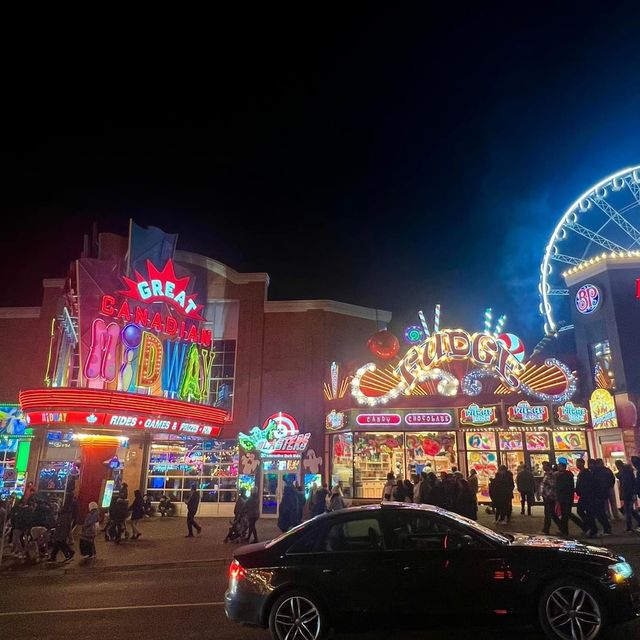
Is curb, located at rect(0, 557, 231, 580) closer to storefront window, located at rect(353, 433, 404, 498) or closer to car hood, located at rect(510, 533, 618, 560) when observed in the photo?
car hood, located at rect(510, 533, 618, 560)

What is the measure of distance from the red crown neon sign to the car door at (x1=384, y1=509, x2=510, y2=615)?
1961 cm

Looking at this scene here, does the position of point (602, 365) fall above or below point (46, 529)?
above

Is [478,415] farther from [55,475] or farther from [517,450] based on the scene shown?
[55,475]

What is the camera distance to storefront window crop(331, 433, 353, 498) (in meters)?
22.3

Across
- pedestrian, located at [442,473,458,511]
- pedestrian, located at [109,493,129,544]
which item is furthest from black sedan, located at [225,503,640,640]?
pedestrian, located at [109,493,129,544]

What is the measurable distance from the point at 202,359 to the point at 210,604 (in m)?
17.2

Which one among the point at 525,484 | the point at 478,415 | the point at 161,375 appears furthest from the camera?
the point at 161,375

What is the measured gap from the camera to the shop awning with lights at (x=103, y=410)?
1858 cm

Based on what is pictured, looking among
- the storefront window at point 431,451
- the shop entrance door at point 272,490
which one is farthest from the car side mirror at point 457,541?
the shop entrance door at point 272,490

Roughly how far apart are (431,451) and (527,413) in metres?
4.33

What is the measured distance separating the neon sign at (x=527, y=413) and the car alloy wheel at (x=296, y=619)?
1650cm

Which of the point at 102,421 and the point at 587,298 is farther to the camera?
the point at 587,298

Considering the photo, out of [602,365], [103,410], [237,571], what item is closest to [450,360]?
[602,365]

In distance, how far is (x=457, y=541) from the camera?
18.9 ft
